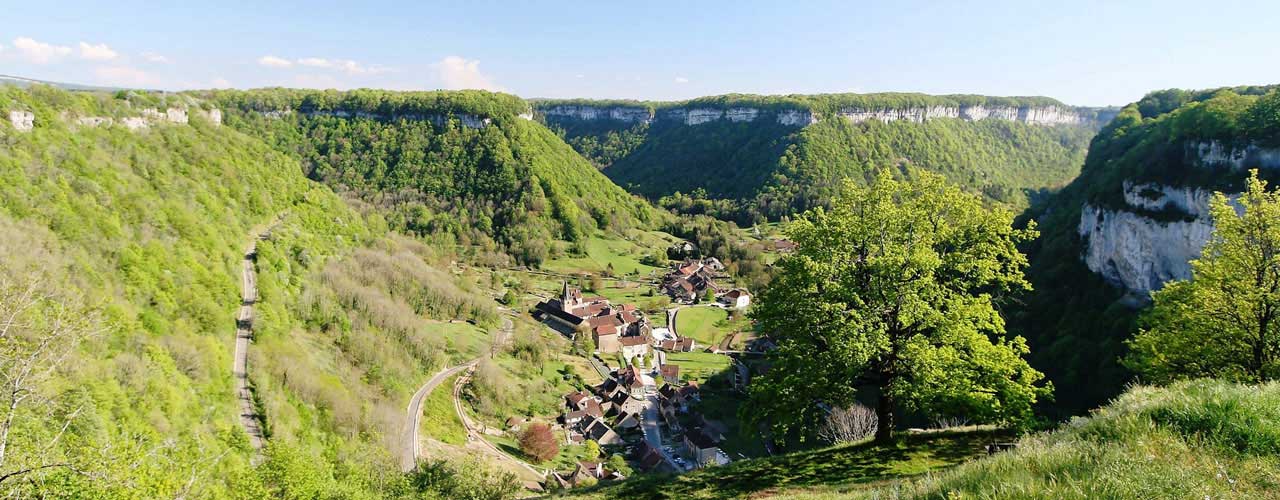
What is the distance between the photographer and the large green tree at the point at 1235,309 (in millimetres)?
12719

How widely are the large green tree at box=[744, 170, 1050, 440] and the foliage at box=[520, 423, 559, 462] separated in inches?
992

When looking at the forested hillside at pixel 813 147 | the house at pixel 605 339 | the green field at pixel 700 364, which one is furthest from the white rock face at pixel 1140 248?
the forested hillside at pixel 813 147

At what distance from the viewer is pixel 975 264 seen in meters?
12.6

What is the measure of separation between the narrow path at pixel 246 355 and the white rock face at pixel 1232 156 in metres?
54.8

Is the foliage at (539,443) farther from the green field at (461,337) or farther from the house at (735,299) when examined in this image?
the house at (735,299)

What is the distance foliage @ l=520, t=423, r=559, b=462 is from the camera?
118ft

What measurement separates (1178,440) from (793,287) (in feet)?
23.6

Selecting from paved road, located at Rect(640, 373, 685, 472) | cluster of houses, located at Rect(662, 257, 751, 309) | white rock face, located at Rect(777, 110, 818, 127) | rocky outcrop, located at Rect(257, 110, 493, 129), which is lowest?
paved road, located at Rect(640, 373, 685, 472)

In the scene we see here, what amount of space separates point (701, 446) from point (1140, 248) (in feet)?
110

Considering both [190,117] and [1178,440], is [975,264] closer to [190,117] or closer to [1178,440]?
[1178,440]

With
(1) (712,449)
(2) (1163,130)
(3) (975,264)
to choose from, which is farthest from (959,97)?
(3) (975,264)

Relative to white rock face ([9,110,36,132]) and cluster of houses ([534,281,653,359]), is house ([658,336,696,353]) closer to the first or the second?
cluster of houses ([534,281,653,359])

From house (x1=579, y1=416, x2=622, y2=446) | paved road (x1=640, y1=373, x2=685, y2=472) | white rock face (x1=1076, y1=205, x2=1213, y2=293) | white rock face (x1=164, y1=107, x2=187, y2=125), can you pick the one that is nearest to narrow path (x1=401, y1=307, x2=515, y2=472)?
house (x1=579, y1=416, x2=622, y2=446)

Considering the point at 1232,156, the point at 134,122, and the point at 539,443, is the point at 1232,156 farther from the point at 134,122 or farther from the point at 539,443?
the point at 134,122
